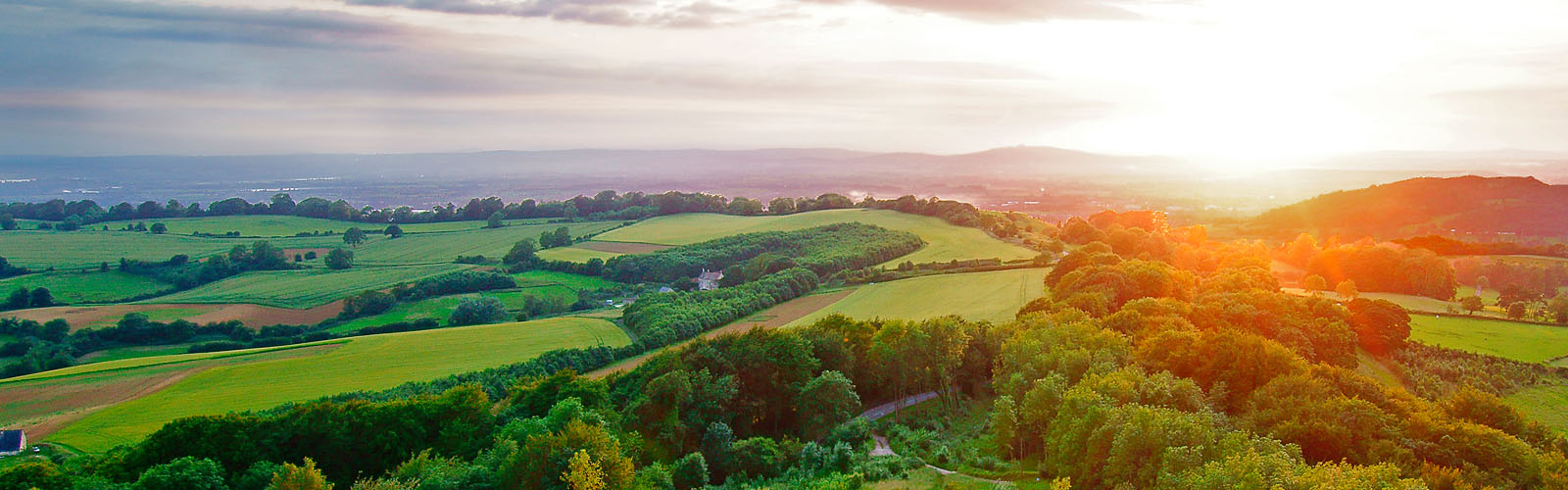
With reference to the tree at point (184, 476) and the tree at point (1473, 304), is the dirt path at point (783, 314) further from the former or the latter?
the tree at point (1473, 304)

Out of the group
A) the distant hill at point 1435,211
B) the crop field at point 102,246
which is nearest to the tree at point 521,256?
the crop field at point 102,246

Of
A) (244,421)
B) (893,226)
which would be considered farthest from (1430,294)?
(244,421)

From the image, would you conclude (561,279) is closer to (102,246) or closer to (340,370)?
(340,370)

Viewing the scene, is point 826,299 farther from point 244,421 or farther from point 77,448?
point 77,448

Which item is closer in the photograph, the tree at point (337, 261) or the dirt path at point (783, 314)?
the dirt path at point (783, 314)

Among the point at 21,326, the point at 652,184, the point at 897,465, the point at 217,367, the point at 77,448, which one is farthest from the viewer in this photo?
the point at 652,184

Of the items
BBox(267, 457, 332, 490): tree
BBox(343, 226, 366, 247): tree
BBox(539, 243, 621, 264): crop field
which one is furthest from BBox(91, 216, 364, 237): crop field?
BBox(267, 457, 332, 490): tree

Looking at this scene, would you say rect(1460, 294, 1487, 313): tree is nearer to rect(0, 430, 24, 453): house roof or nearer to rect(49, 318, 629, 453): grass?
rect(49, 318, 629, 453): grass
